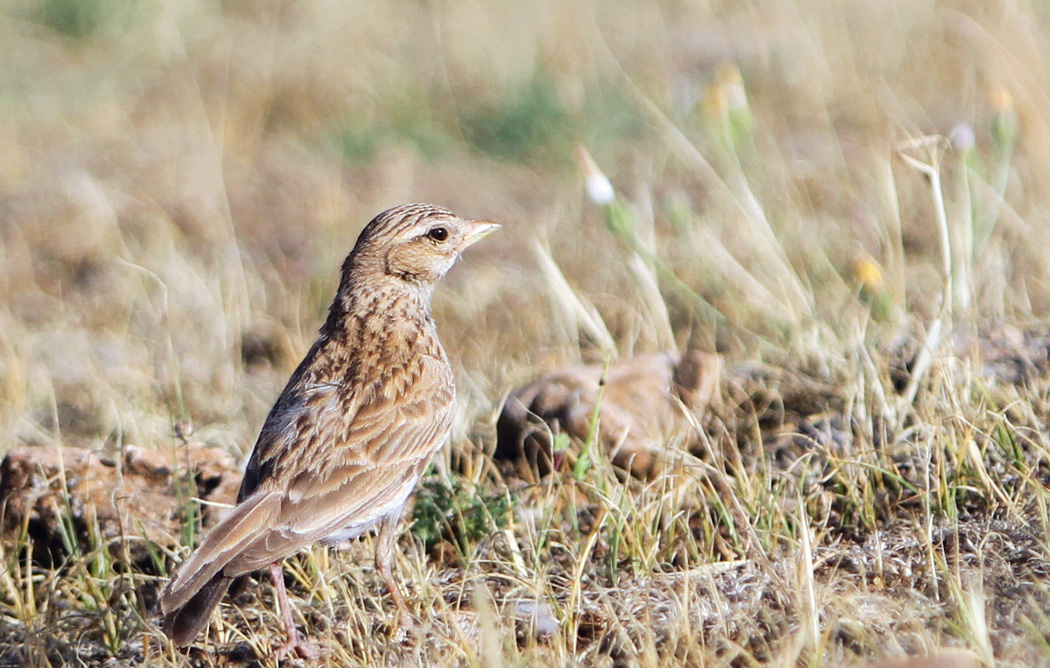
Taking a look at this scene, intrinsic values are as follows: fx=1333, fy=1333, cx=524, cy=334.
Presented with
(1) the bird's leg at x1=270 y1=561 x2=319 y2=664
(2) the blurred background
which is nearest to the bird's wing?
(1) the bird's leg at x1=270 y1=561 x2=319 y2=664

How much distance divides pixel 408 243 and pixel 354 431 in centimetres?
87

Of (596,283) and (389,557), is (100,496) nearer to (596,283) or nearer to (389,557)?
(389,557)

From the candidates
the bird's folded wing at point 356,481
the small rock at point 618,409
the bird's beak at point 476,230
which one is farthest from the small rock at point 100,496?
the bird's beak at point 476,230

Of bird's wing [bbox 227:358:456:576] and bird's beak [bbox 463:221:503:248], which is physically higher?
bird's beak [bbox 463:221:503:248]

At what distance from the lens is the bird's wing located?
144 inches

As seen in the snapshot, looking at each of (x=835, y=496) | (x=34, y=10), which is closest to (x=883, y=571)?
(x=835, y=496)

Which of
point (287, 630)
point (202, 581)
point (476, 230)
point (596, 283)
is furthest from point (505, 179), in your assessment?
point (202, 581)

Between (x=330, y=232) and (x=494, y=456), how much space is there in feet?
8.76

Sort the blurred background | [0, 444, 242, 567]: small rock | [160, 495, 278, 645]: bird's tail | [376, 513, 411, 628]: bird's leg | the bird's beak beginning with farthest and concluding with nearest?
1. the blurred background
2. the bird's beak
3. [0, 444, 242, 567]: small rock
4. [376, 513, 411, 628]: bird's leg
5. [160, 495, 278, 645]: bird's tail

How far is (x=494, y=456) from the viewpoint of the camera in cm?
493

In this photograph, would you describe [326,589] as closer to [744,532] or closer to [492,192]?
[744,532]

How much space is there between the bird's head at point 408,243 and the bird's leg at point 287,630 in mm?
1194

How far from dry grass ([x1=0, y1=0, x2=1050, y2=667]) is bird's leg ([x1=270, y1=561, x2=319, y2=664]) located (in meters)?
0.07

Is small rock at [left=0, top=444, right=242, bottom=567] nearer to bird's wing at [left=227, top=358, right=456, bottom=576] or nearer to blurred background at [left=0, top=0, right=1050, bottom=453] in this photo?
blurred background at [left=0, top=0, right=1050, bottom=453]
